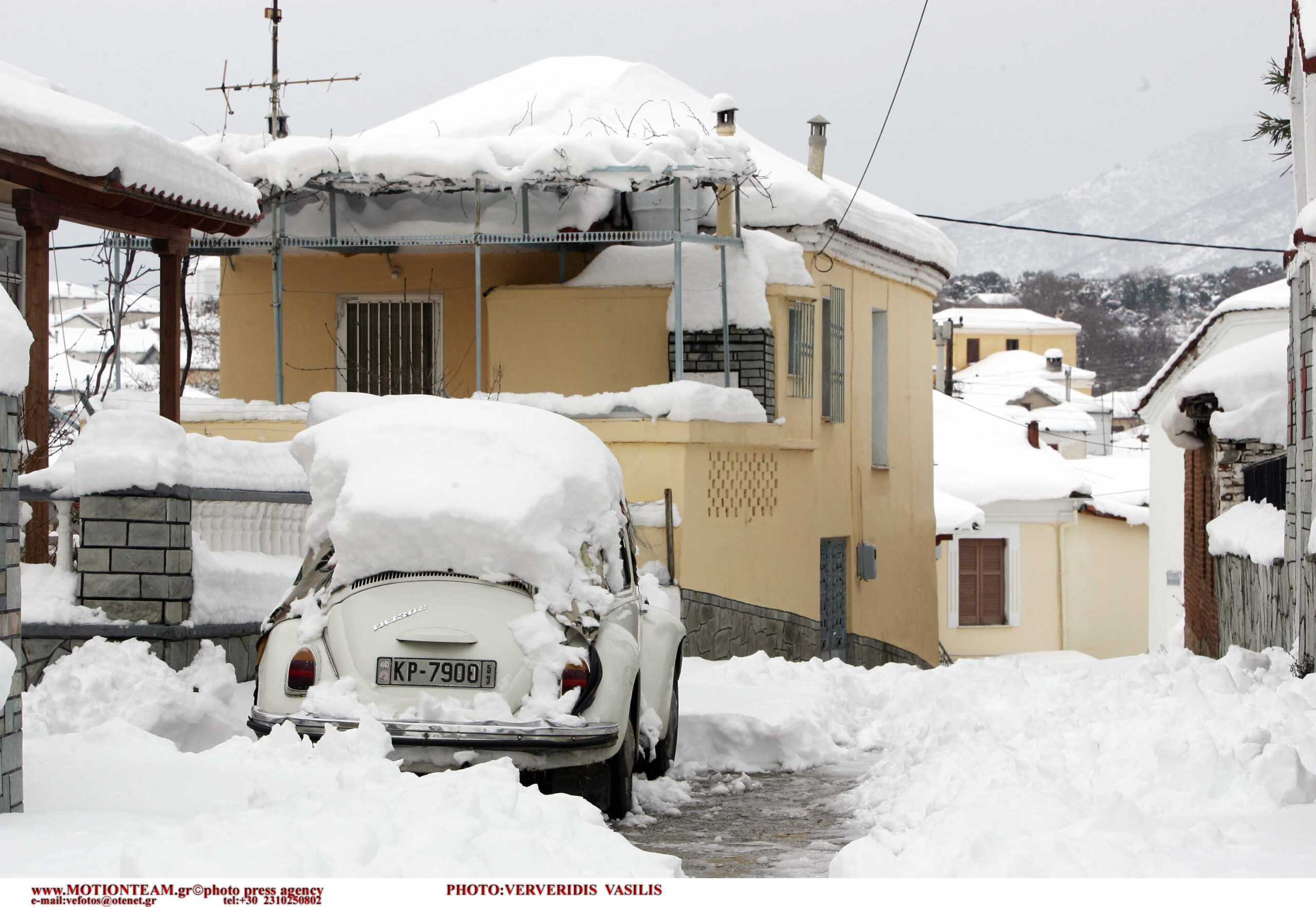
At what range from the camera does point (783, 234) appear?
19.7 metres

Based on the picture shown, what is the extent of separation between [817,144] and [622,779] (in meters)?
17.3

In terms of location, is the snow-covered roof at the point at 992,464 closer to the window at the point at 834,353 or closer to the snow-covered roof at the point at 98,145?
the window at the point at 834,353

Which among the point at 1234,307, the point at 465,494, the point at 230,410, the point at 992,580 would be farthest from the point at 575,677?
the point at 992,580

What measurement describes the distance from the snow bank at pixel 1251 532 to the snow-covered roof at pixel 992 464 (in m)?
16.3

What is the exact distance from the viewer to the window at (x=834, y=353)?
20.5 meters

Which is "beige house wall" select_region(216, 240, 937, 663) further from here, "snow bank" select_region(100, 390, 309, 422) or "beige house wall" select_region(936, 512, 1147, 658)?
"beige house wall" select_region(936, 512, 1147, 658)

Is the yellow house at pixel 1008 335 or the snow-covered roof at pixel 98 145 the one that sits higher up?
the yellow house at pixel 1008 335

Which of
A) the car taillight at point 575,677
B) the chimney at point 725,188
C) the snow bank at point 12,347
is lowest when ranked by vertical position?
the car taillight at point 575,677

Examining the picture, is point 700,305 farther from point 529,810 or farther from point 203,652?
point 529,810

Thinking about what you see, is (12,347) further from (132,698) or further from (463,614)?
(132,698)

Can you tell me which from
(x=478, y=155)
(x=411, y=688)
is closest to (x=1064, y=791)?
(x=411, y=688)

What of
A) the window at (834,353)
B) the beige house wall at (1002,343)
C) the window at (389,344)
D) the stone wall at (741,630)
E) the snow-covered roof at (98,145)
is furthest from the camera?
the beige house wall at (1002,343)

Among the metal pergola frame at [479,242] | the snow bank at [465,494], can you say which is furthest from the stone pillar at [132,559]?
the metal pergola frame at [479,242]

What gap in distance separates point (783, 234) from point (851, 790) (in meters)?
11.9
